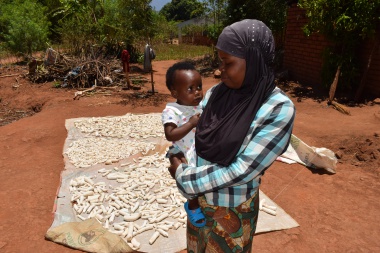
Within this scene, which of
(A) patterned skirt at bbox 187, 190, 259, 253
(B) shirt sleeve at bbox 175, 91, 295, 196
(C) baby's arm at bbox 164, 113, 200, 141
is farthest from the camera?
(C) baby's arm at bbox 164, 113, 200, 141

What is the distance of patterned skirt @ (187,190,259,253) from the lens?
168 centimetres

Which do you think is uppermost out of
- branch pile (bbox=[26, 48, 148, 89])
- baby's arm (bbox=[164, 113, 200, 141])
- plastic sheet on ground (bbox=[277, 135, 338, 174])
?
baby's arm (bbox=[164, 113, 200, 141])

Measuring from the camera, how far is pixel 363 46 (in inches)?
357

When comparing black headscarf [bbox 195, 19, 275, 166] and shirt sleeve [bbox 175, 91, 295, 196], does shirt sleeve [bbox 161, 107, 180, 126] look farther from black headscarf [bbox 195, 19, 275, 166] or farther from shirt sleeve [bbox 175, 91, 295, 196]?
shirt sleeve [bbox 175, 91, 295, 196]

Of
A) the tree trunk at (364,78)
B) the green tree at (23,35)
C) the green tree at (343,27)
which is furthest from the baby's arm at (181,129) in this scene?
the green tree at (23,35)

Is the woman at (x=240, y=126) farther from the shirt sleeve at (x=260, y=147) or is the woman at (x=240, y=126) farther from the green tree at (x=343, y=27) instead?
the green tree at (x=343, y=27)

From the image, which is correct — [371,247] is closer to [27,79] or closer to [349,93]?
[349,93]

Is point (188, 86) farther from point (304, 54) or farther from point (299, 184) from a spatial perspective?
point (304, 54)

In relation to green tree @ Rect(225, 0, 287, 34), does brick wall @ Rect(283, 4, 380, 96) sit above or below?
below

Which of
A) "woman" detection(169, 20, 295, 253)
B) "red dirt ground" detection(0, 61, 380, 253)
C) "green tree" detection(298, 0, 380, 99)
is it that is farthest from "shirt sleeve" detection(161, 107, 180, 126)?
"green tree" detection(298, 0, 380, 99)

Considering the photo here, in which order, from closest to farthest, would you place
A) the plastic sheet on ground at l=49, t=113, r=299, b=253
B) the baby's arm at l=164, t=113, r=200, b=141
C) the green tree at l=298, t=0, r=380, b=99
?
the baby's arm at l=164, t=113, r=200, b=141 < the plastic sheet on ground at l=49, t=113, r=299, b=253 < the green tree at l=298, t=0, r=380, b=99

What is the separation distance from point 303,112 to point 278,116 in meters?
7.90

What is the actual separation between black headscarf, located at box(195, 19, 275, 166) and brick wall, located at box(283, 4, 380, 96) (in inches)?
356

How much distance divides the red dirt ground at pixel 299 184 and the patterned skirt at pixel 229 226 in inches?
70.0
